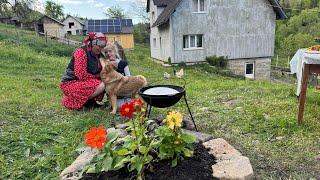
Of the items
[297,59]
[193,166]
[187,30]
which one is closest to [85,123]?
[193,166]

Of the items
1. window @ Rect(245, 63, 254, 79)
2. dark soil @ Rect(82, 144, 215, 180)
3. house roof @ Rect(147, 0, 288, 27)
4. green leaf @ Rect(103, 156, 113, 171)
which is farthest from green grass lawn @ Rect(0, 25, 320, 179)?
window @ Rect(245, 63, 254, 79)

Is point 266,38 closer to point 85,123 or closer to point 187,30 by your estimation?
point 187,30

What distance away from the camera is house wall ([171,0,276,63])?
18.9 metres

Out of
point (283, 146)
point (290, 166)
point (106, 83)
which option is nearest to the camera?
point (290, 166)

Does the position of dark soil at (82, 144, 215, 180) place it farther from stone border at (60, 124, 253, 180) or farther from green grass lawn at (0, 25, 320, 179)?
green grass lawn at (0, 25, 320, 179)

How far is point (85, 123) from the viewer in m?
4.47

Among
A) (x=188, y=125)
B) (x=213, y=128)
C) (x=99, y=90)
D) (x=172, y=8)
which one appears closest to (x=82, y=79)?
(x=99, y=90)

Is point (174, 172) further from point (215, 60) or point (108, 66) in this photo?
point (215, 60)

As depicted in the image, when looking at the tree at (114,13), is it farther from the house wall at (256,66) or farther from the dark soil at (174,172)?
the dark soil at (174,172)

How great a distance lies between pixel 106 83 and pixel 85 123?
0.68 meters

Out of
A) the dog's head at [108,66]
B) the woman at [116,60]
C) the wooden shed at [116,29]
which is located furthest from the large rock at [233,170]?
the wooden shed at [116,29]

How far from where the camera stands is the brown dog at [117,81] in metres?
4.70

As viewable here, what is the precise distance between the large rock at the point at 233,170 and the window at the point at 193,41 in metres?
16.9

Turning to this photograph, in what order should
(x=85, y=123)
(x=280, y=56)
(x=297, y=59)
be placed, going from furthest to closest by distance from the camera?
(x=280, y=56)
(x=297, y=59)
(x=85, y=123)
